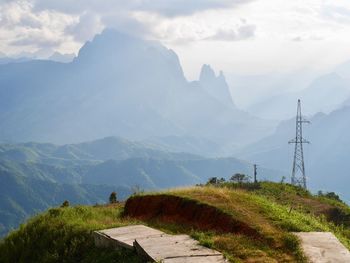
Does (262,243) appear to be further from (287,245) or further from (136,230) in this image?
(136,230)

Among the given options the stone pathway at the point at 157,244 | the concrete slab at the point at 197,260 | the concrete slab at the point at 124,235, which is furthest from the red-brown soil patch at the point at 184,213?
the concrete slab at the point at 197,260

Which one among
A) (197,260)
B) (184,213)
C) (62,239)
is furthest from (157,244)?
(184,213)

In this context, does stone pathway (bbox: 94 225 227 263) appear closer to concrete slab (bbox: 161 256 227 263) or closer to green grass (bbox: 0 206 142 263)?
concrete slab (bbox: 161 256 227 263)

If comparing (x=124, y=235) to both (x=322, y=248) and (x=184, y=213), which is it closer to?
(x=184, y=213)

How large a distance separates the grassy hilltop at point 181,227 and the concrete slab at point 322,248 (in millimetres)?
281

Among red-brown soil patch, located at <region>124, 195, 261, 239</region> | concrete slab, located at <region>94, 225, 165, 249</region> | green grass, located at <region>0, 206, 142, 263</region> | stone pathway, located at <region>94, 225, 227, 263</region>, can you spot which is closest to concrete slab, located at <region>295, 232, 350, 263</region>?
red-brown soil patch, located at <region>124, 195, 261, 239</region>

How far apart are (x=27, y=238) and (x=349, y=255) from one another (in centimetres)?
968

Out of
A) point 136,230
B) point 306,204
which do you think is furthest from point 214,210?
point 306,204

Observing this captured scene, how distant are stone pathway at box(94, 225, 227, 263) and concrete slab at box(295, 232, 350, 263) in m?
2.22

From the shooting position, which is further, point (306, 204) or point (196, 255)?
point (306, 204)

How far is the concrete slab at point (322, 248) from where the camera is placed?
1155 cm

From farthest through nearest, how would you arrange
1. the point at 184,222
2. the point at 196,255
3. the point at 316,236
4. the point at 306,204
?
the point at 306,204
the point at 184,222
the point at 316,236
the point at 196,255

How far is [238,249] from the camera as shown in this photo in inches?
467

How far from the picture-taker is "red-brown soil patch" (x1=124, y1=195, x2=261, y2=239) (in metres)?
14.1
